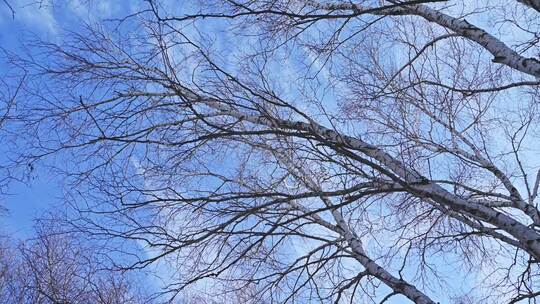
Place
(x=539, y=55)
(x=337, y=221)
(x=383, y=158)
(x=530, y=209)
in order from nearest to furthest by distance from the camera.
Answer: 1. (x=383, y=158)
2. (x=539, y=55)
3. (x=530, y=209)
4. (x=337, y=221)

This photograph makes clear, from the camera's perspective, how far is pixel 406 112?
5953 mm

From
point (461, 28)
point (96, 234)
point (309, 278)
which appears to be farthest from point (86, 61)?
point (461, 28)

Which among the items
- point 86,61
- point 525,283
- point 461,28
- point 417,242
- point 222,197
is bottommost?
point 525,283

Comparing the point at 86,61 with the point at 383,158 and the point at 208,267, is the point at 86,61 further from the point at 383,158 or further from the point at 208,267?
the point at 383,158

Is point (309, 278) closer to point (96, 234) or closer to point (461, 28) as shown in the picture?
point (96, 234)

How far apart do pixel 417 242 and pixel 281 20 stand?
2364 millimetres

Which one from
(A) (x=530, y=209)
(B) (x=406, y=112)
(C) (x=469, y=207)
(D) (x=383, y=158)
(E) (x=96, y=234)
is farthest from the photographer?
(B) (x=406, y=112)

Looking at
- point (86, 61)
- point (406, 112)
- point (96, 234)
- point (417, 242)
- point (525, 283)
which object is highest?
point (86, 61)

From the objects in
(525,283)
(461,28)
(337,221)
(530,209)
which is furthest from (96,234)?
(530,209)

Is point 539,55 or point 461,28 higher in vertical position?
point 461,28

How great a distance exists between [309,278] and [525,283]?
1.88m

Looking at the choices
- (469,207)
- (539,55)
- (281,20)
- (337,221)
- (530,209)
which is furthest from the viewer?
(337,221)

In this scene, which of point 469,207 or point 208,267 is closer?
point 469,207

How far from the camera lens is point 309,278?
14.8 feet
